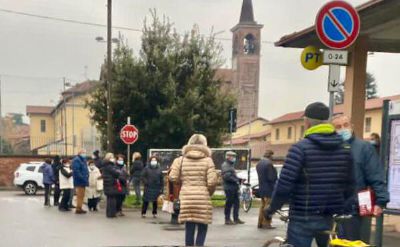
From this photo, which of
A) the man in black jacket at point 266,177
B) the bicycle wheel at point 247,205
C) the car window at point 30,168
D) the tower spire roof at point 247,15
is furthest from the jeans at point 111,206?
the tower spire roof at point 247,15

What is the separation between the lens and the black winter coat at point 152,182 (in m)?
15.1

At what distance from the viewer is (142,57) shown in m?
23.5

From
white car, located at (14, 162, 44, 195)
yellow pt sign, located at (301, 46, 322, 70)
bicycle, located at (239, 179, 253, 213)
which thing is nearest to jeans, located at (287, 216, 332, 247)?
yellow pt sign, located at (301, 46, 322, 70)

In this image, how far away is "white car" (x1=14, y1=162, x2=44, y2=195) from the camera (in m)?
28.0

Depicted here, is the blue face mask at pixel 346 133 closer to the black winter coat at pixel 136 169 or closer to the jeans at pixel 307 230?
the jeans at pixel 307 230

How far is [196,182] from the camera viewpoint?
7.21 metres

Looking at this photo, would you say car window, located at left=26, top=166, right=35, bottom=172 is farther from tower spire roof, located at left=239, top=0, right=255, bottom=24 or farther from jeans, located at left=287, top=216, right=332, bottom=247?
tower spire roof, located at left=239, top=0, right=255, bottom=24

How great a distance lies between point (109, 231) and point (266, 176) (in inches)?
142

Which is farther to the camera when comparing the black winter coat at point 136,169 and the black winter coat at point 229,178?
the black winter coat at point 136,169

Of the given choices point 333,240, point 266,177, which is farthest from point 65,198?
point 333,240

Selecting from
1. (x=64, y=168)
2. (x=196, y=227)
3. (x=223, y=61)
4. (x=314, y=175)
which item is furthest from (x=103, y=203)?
(x=314, y=175)

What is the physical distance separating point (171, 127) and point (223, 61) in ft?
12.6

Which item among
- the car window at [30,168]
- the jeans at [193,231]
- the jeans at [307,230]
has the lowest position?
the car window at [30,168]

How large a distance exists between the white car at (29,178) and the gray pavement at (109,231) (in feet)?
36.8
